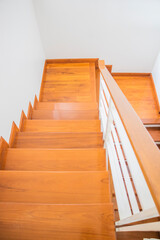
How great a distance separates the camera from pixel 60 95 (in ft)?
10.2

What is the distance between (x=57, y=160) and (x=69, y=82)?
7.11 ft

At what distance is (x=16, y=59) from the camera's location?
6.39 feet

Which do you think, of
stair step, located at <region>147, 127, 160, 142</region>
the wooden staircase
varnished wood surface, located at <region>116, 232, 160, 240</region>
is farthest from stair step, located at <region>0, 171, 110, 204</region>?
stair step, located at <region>147, 127, 160, 142</region>

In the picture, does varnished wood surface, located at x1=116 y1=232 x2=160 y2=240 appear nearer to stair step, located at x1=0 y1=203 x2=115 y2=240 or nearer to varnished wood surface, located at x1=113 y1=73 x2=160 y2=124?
stair step, located at x1=0 y1=203 x2=115 y2=240

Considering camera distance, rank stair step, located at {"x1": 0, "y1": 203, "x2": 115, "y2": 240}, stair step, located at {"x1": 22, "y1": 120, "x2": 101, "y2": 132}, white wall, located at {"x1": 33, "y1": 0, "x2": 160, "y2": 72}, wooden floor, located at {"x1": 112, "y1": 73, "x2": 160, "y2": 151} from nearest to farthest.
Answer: stair step, located at {"x1": 0, "y1": 203, "x2": 115, "y2": 240}, stair step, located at {"x1": 22, "y1": 120, "x2": 101, "y2": 132}, white wall, located at {"x1": 33, "y1": 0, "x2": 160, "y2": 72}, wooden floor, located at {"x1": 112, "y1": 73, "x2": 160, "y2": 151}

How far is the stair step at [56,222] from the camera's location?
96cm

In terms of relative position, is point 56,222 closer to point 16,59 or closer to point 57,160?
point 57,160

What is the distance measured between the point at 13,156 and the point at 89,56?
2754 mm

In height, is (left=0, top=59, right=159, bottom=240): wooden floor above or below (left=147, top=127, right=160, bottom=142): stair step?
below

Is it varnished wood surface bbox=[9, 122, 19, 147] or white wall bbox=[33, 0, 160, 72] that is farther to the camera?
white wall bbox=[33, 0, 160, 72]

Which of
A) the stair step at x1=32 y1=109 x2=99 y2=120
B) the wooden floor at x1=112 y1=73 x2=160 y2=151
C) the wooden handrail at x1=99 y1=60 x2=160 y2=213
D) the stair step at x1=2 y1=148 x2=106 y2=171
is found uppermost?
the wooden floor at x1=112 y1=73 x2=160 y2=151

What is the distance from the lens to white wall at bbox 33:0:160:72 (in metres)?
2.76

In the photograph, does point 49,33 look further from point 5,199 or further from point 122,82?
point 5,199

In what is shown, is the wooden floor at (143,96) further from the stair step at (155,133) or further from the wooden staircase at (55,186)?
the wooden staircase at (55,186)
